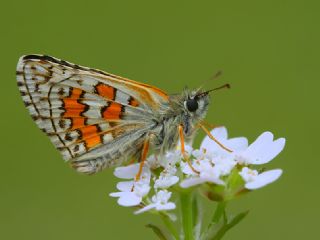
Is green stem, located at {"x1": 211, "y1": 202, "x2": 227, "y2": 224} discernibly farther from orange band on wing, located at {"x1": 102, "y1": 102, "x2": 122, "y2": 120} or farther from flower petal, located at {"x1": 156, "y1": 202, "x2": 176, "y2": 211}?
orange band on wing, located at {"x1": 102, "y1": 102, "x2": 122, "y2": 120}

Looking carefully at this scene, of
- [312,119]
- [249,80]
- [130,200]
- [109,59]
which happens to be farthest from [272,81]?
[130,200]

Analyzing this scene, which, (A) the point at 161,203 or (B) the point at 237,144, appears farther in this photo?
(B) the point at 237,144

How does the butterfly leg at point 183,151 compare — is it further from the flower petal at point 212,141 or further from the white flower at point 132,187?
the white flower at point 132,187

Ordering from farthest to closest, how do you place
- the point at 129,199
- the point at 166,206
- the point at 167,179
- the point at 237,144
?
the point at 237,144
the point at 167,179
the point at 129,199
the point at 166,206

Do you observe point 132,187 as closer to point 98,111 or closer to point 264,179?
point 98,111

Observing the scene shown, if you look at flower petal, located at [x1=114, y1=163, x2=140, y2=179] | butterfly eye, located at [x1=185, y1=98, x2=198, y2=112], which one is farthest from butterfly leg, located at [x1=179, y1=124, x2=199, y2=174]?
flower petal, located at [x1=114, y1=163, x2=140, y2=179]

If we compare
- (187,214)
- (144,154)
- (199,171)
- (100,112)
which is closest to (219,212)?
(187,214)
